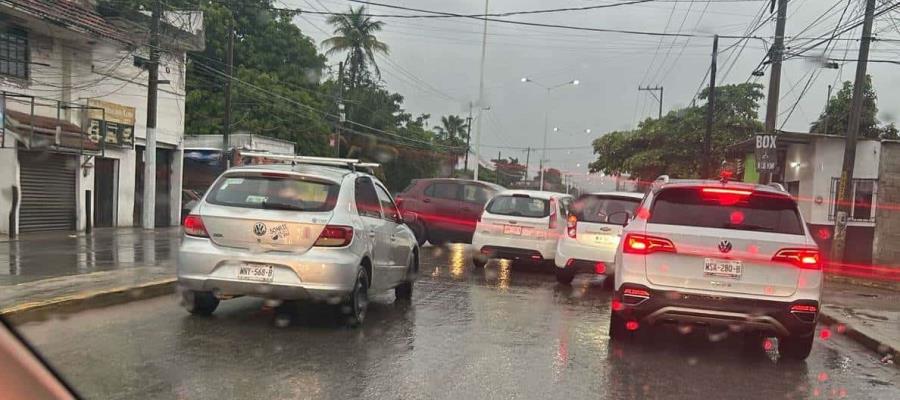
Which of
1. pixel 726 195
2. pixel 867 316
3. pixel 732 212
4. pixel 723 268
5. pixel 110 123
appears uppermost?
pixel 110 123

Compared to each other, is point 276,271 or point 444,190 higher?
point 444,190

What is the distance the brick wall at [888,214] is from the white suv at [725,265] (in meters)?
13.4

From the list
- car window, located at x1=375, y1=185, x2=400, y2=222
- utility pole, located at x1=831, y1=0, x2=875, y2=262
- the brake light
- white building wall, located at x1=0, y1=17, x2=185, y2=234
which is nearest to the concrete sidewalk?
the brake light

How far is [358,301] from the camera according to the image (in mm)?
6785

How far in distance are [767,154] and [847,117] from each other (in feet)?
53.8

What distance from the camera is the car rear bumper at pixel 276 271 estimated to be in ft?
20.5

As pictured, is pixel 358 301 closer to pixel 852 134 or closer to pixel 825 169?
pixel 852 134

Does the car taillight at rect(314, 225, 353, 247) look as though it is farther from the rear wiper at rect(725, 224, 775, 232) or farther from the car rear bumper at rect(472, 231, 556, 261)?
the car rear bumper at rect(472, 231, 556, 261)

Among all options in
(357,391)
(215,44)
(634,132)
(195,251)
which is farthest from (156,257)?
(634,132)

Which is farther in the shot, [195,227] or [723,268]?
[195,227]

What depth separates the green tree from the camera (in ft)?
89.2

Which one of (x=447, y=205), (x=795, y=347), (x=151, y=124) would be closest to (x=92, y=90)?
(x=151, y=124)

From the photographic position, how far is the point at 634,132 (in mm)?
36938

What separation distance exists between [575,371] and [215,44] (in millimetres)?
32229
